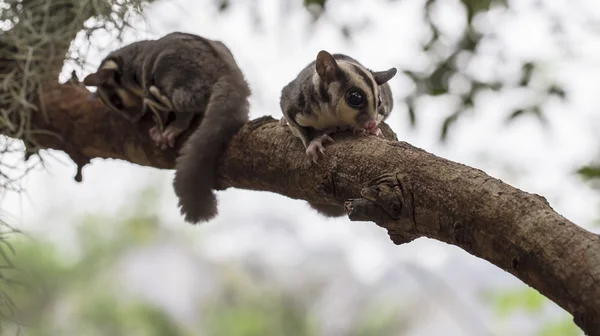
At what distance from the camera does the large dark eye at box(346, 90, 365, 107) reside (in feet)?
6.39

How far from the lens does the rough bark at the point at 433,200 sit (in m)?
1.14

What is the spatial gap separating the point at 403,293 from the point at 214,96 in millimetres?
3339

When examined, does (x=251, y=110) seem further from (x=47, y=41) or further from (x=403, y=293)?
(x=403, y=293)

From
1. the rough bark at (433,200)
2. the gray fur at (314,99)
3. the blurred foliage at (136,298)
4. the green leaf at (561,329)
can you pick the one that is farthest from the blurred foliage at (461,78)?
the blurred foliage at (136,298)

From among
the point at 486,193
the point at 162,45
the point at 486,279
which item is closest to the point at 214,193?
the point at 162,45

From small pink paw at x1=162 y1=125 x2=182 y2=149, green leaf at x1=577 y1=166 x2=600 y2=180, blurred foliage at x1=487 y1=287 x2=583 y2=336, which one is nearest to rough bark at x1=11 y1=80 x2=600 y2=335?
small pink paw at x1=162 y1=125 x2=182 y2=149

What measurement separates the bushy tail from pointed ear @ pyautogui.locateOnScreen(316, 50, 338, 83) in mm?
319

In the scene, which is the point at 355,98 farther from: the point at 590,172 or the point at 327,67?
the point at 590,172

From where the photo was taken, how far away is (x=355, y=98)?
6.47 feet

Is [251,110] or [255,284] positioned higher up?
[251,110]

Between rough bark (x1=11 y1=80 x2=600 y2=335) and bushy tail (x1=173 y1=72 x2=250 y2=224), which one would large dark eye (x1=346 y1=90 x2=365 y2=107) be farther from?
bushy tail (x1=173 y1=72 x2=250 y2=224)

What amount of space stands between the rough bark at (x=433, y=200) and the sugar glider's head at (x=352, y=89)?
0.08 meters

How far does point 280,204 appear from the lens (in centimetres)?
532

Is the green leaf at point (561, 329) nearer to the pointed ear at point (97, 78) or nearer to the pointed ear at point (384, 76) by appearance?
the pointed ear at point (384, 76)
